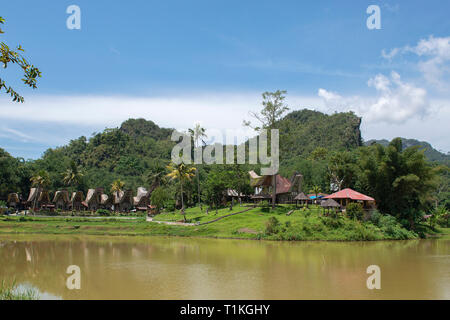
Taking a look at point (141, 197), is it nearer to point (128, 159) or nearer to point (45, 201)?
point (45, 201)

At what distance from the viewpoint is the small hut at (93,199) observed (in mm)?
63812

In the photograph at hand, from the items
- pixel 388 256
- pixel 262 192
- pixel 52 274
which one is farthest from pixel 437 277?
pixel 262 192

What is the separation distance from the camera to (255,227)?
3275 centimetres

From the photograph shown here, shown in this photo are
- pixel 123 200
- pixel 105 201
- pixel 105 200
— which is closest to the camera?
pixel 105 201

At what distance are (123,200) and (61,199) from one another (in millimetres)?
10575

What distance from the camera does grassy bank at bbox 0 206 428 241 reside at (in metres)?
30.6

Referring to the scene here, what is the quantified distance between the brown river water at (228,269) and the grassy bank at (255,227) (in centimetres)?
212

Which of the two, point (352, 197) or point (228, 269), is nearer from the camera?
point (228, 269)

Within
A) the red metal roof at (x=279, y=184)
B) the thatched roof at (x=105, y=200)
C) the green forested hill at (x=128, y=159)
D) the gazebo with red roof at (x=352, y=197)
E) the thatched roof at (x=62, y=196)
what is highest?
the green forested hill at (x=128, y=159)

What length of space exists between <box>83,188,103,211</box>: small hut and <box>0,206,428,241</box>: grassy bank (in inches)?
826

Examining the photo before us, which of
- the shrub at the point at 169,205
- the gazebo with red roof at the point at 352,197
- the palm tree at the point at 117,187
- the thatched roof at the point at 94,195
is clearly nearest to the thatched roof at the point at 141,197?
the palm tree at the point at 117,187

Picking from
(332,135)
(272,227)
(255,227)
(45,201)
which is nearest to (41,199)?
(45,201)

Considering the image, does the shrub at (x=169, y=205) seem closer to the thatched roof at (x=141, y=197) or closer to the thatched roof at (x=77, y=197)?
the thatched roof at (x=141, y=197)

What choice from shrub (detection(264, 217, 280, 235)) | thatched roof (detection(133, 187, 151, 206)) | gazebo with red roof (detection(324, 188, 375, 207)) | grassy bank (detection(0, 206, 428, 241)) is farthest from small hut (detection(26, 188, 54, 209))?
gazebo with red roof (detection(324, 188, 375, 207))
